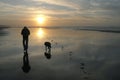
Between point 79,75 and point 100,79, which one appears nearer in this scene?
point 100,79

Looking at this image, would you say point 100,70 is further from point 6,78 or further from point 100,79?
point 6,78

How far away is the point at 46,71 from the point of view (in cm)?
1415

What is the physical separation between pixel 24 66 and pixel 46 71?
6.87 ft

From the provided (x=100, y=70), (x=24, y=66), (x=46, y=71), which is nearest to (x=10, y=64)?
(x=24, y=66)

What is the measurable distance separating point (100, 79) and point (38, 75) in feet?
11.2

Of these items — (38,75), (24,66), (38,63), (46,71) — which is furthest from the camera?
(38,63)

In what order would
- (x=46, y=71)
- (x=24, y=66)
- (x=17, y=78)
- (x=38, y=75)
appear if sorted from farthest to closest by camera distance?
(x=24, y=66)
(x=46, y=71)
(x=38, y=75)
(x=17, y=78)

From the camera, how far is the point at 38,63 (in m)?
16.8

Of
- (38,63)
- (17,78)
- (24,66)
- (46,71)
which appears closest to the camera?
(17,78)

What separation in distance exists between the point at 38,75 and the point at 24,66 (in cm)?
278

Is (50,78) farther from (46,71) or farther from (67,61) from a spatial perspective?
(67,61)

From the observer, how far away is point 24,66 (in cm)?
1555

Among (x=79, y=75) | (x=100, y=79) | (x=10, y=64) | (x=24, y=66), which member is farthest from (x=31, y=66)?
(x=100, y=79)

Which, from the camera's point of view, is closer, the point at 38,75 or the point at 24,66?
the point at 38,75
